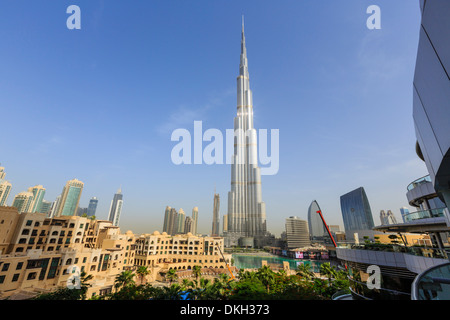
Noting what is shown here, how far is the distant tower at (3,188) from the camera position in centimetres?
9001

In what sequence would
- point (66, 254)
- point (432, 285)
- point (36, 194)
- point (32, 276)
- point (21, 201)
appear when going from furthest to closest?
point (36, 194), point (21, 201), point (66, 254), point (32, 276), point (432, 285)

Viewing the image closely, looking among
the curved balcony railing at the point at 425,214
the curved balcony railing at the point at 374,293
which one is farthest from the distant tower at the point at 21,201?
Answer: the curved balcony railing at the point at 425,214

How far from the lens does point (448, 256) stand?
10781 millimetres

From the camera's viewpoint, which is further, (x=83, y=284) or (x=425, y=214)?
(x=83, y=284)

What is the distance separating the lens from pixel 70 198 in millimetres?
140125

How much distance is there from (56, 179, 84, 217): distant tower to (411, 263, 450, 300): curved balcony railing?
170 m

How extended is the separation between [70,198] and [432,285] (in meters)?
178

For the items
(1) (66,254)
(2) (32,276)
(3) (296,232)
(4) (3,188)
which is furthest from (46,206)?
(3) (296,232)

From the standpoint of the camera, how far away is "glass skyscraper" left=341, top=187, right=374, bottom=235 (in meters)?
137

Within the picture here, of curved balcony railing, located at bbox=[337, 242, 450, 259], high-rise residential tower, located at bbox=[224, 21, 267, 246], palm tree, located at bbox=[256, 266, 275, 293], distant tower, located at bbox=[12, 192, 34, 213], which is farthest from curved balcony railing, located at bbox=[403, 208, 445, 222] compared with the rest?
high-rise residential tower, located at bbox=[224, 21, 267, 246]

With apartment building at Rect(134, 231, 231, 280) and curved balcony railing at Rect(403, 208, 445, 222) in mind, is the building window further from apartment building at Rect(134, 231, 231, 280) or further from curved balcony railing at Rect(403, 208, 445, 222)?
curved balcony railing at Rect(403, 208, 445, 222)

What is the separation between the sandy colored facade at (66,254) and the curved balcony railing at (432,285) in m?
39.8

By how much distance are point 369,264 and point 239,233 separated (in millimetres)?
156396

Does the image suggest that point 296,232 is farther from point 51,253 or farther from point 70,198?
point 70,198
